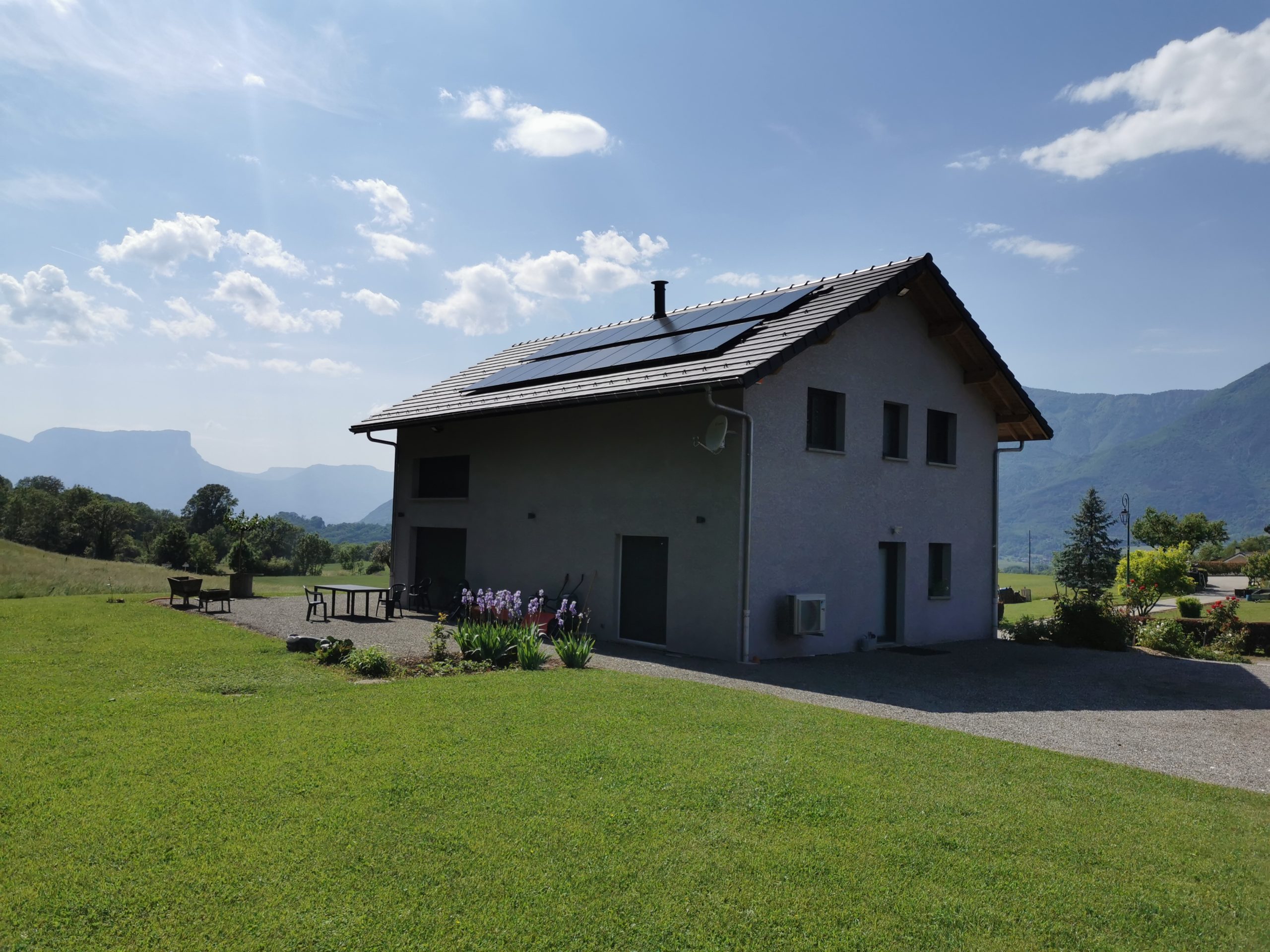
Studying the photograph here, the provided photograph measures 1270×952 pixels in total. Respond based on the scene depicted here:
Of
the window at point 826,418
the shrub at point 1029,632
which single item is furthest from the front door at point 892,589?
the shrub at point 1029,632

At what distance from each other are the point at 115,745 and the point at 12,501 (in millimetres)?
92179

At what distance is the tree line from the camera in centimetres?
6284

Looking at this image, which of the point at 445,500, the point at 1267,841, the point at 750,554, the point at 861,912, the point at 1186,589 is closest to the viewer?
the point at 861,912

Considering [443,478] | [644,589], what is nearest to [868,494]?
[644,589]

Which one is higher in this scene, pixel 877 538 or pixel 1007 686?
pixel 877 538

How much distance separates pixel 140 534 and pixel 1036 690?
353ft

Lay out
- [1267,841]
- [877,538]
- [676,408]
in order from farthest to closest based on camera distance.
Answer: [877,538]
[676,408]
[1267,841]

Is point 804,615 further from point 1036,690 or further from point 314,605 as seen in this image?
point 314,605

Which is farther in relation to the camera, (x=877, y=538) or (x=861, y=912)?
(x=877, y=538)

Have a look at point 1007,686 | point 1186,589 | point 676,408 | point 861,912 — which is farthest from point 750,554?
point 1186,589

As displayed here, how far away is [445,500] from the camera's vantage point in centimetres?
1912

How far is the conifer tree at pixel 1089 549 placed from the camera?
8231cm

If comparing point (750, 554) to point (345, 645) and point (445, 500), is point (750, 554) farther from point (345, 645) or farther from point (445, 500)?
point (445, 500)

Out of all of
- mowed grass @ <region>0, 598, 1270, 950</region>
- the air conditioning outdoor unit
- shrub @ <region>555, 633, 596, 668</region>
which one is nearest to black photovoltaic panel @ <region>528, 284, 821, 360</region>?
the air conditioning outdoor unit
